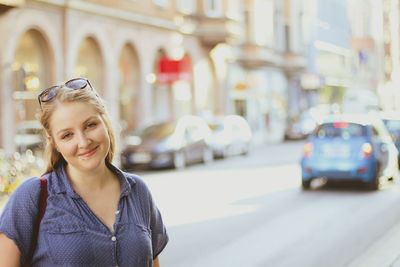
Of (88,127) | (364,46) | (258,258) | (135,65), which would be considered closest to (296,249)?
(258,258)

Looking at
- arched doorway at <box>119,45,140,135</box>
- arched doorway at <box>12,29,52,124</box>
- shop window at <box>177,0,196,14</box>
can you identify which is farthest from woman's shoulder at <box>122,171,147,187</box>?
shop window at <box>177,0,196,14</box>

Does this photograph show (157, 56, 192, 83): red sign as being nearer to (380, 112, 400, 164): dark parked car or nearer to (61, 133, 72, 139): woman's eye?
(380, 112, 400, 164): dark parked car

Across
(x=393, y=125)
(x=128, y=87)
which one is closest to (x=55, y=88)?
(x=393, y=125)

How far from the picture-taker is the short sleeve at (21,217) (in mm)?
2838

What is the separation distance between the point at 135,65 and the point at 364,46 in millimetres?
65740

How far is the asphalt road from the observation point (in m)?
9.02

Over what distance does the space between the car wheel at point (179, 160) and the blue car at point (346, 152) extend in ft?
24.1

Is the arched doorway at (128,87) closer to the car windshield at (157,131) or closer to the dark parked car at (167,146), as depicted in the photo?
the dark parked car at (167,146)

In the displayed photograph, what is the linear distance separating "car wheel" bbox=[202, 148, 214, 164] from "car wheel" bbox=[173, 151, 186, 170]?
1.95 m

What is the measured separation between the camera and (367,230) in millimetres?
11055

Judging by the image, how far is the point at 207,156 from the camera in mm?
26828

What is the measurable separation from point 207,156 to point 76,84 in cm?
2380

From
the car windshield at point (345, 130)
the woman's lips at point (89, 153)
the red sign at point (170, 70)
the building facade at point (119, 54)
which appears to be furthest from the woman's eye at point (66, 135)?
the red sign at point (170, 70)

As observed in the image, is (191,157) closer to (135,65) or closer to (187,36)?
(135,65)
